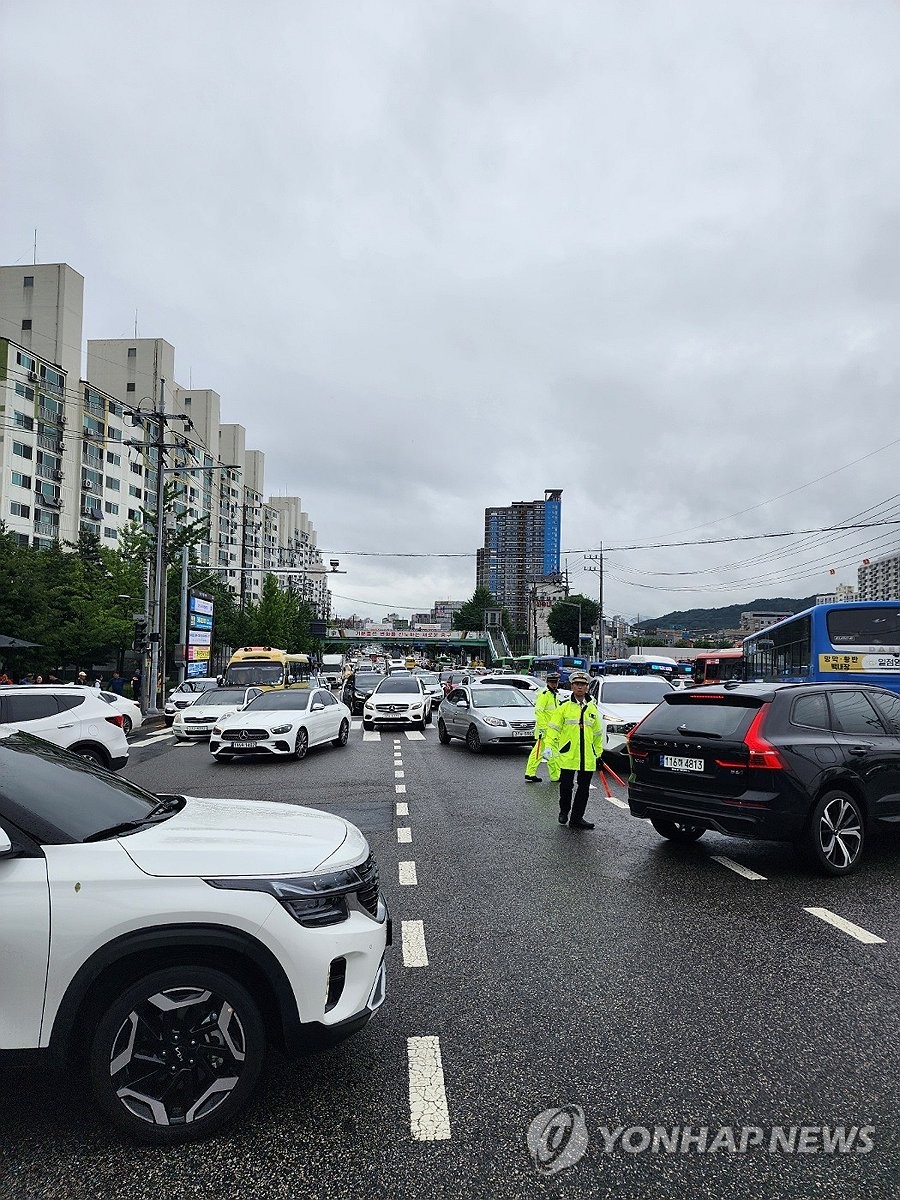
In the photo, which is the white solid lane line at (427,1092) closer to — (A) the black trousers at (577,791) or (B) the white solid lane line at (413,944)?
(B) the white solid lane line at (413,944)

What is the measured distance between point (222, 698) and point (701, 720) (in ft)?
54.0

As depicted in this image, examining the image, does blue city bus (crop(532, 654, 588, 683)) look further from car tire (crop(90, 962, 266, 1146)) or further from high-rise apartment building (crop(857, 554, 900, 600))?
car tire (crop(90, 962, 266, 1146))

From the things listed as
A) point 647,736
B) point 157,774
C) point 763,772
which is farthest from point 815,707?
point 157,774

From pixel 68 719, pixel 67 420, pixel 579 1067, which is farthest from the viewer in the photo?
pixel 67 420

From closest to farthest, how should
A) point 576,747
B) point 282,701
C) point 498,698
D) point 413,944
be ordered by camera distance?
point 413,944 → point 576,747 → point 282,701 → point 498,698

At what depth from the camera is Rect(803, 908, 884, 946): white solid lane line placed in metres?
5.18

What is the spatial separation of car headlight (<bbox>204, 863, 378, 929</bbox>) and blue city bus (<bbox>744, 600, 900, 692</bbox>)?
13632mm

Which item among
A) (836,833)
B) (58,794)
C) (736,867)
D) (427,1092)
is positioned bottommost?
(736,867)

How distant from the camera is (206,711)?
20.2m

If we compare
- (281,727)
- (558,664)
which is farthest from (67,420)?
(281,727)

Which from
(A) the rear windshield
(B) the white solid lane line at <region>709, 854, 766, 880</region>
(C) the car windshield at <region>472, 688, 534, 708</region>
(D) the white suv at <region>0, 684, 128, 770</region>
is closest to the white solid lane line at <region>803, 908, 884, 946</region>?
(B) the white solid lane line at <region>709, 854, 766, 880</region>

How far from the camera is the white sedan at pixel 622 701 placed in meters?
13.9

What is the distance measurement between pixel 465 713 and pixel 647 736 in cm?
1014

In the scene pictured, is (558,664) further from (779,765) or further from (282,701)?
(779,765)
